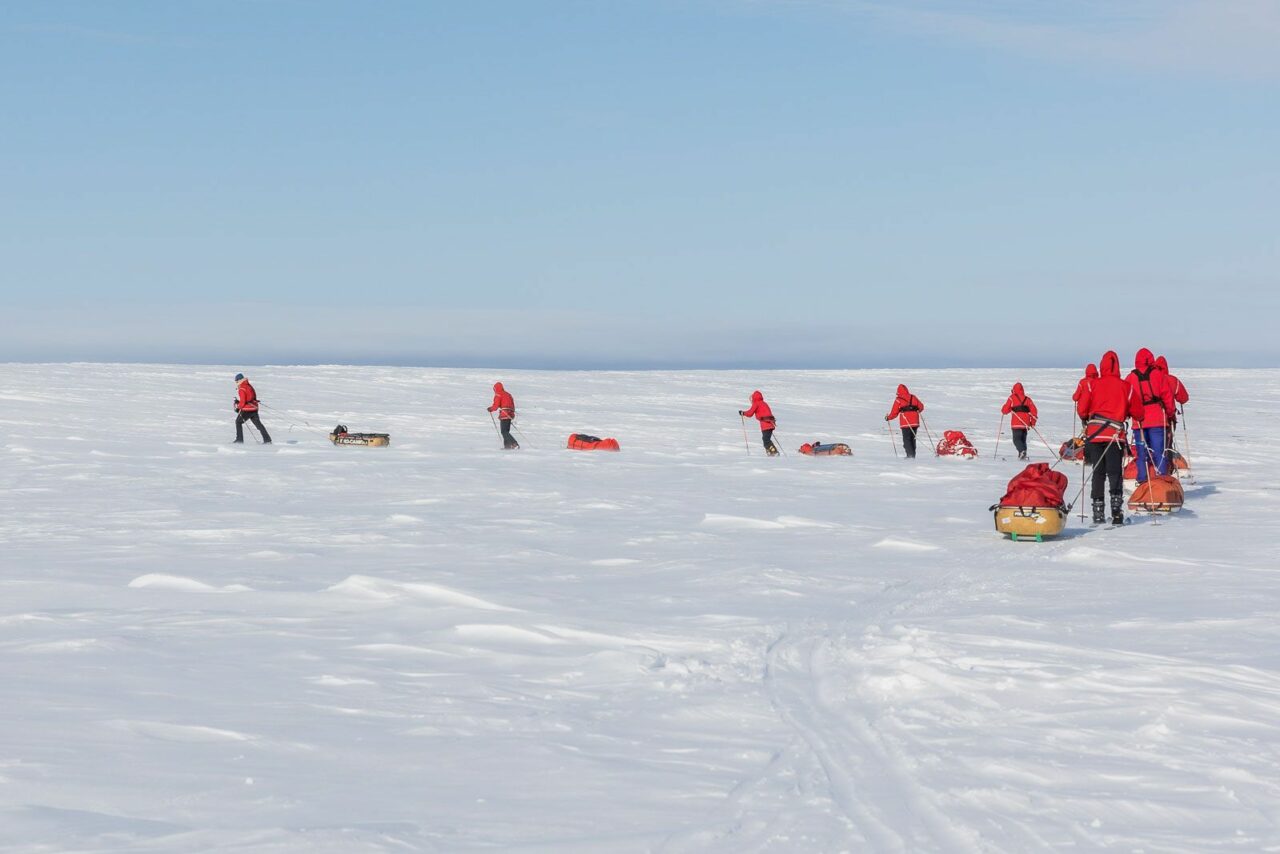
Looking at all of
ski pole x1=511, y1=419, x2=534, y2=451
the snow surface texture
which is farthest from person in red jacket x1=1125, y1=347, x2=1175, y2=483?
ski pole x1=511, y1=419, x2=534, y2=451

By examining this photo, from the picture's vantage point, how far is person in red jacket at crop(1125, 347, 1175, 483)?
47.5ft

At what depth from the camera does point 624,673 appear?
6285 millimetres

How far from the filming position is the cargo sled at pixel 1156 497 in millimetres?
12883

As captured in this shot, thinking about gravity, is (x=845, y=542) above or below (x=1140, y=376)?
below

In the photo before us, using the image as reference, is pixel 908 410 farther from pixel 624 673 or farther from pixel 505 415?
pixel 624 673

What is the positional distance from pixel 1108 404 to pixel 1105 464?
2.13 feet

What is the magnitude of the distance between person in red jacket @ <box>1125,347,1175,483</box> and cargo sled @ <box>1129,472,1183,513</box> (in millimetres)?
1285

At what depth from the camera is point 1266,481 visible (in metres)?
17.6

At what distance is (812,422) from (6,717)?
2749 centimetres

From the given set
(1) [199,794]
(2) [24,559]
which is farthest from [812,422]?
(1) [199,794]

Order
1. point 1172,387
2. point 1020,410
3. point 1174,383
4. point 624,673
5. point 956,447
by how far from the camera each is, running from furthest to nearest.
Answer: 1. point 956,447
2. point 1020,410
3. point 1174,383
4. point 1172,387
5. point 624,673

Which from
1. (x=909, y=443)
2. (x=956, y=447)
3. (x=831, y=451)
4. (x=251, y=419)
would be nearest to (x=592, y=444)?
(x=831, y=451)

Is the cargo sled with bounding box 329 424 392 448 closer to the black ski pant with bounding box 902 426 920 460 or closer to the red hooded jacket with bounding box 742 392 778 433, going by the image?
the red hooded jacket with bounding box 742 392 778 433

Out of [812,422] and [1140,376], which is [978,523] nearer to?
[1140,376]
